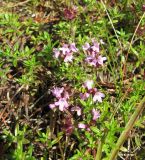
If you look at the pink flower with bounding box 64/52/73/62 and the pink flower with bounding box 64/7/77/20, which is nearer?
the pink flower with bounding box 64/52/73/62

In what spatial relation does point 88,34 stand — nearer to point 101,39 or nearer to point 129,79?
A: point 101,39

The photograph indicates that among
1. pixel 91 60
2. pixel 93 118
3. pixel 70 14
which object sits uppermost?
pixel 70 14

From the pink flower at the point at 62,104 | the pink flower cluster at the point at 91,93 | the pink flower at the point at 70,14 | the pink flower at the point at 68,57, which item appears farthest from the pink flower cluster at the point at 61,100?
the pink flower at the point at 70,14

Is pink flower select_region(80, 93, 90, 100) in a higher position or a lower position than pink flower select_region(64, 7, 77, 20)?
lower

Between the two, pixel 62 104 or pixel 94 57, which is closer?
pixel 62 104

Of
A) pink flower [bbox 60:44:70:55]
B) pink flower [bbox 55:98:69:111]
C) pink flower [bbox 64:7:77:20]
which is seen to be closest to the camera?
pink flower [bbox 55:98:69:111]

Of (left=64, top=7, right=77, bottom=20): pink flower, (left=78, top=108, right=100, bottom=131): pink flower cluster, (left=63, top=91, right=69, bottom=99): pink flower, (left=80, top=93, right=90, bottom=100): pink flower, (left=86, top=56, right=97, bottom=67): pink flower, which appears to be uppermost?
(left=64, top=7, right=77, bottom=20): pink flower

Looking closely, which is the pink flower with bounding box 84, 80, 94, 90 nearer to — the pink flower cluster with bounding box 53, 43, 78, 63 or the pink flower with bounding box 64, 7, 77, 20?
the pink flower cluster with bounding box 53, 43, 78, 63

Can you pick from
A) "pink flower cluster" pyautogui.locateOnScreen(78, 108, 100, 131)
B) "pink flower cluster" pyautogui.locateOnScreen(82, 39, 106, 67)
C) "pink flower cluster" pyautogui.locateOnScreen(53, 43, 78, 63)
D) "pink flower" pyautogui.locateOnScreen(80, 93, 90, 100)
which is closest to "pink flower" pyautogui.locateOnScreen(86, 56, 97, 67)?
"pink flower cluster" pyautogui.locateOnScreen(82, 39, 106, 67)

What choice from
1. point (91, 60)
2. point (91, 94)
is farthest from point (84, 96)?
point (91, 60)

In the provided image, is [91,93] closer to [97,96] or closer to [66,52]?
[97,96]

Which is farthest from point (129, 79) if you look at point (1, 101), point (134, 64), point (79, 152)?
point (1, 101)

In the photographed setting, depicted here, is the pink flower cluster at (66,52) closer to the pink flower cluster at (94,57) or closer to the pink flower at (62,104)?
the pink flower cluster at (94,57)
